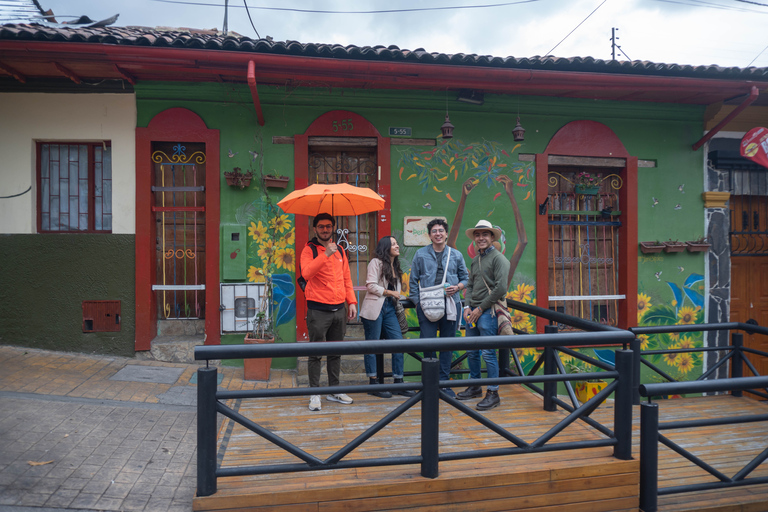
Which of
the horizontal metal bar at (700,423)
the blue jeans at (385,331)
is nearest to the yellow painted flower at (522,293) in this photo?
the blue jeans at (385,331)

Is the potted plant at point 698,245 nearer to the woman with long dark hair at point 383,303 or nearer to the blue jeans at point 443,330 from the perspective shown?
the blue jeans at point 443,330

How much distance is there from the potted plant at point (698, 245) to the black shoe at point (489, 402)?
472 centimetres

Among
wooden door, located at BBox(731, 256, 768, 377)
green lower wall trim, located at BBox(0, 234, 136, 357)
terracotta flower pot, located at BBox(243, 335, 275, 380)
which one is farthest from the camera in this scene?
wooden door, located at BBox(731, 256, 768, 377)

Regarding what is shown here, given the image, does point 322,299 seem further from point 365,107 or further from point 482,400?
point 365,107

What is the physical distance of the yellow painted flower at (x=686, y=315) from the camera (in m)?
6.80

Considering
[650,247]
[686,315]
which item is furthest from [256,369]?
[686,315]

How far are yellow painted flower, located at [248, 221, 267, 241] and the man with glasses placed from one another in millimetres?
2438

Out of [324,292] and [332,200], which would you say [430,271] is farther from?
[332,200]

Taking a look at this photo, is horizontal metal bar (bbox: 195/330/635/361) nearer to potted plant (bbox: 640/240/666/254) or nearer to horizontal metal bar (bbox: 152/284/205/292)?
horizontal metal bar (bbox: 152/284/205/292)

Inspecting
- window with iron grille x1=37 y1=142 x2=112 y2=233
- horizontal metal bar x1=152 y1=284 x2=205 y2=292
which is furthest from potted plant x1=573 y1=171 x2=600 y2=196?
window with iron grille x1=37 y1=142 x2=112 y2=233

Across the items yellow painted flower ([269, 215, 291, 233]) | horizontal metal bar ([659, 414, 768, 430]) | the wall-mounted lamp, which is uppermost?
the wall-mounted lamp

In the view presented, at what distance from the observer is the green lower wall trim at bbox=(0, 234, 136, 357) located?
5.68 metres

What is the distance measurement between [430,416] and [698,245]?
6.09 m

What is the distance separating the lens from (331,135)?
6.09 meters
